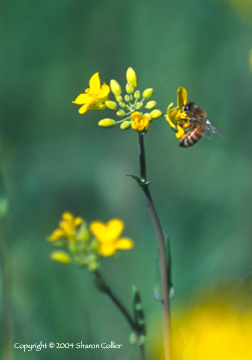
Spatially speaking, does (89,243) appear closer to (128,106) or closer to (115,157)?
(128,106)

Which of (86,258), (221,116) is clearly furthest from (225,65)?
(86,258)

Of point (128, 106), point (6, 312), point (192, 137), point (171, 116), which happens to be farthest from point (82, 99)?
point (6, 312)

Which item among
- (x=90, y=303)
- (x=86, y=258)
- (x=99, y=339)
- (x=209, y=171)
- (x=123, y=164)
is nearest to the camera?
(x=86, y=258)

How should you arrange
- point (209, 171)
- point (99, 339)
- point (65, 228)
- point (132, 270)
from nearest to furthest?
point (65, 228), point (99, 339), point (132, 270), point (209, 171)

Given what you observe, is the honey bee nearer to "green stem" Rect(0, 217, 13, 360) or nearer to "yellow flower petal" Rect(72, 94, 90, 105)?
"yellow flower petal" Rect(72, 94, 90, 105)

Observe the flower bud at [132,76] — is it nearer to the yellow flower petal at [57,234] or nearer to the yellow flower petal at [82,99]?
the yellow flower petal at [82,99]

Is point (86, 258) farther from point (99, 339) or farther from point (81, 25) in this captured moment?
point (81, 25)
